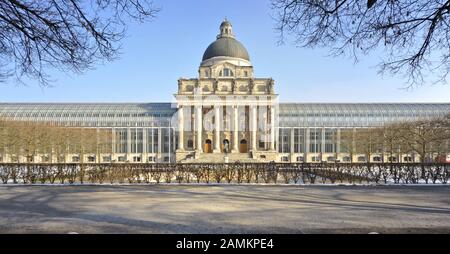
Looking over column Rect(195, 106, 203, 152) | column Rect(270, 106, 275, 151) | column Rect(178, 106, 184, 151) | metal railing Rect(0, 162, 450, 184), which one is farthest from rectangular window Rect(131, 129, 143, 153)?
metal railing Rect(0, 162, 450, 184)

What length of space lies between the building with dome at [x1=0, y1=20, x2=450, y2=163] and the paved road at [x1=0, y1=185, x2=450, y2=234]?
54038 mm

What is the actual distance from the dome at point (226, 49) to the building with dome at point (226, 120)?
299cm

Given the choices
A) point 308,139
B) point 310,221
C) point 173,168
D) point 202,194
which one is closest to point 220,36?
point 308,139

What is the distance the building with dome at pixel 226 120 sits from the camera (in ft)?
226

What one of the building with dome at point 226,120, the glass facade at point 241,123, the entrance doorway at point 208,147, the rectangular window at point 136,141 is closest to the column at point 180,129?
the building with dome at point 226,120

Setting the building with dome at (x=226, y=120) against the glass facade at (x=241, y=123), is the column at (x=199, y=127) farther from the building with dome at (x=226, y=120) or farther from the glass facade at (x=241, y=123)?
the glass facade at (x=241, y=123)

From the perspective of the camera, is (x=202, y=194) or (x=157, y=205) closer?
(x=157, y=205)

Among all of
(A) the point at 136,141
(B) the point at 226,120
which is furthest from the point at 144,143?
(B) the point at 226,120

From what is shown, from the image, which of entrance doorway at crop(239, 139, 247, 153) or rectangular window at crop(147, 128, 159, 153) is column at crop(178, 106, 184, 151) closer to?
rectangular window at crop(147, 128, 159, 153)

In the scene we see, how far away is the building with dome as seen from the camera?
226 ft

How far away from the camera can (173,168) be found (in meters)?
20.5
